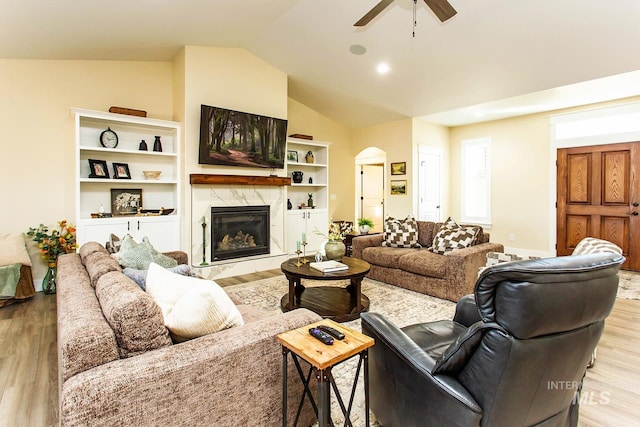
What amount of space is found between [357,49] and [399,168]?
271 cm

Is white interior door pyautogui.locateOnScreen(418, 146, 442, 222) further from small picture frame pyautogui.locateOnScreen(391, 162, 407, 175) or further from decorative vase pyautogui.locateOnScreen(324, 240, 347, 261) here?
decorative vase pyautogui.locateOnScreen(324, 240, 347, 261)

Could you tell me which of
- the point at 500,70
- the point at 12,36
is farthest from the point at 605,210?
the point at 12,36

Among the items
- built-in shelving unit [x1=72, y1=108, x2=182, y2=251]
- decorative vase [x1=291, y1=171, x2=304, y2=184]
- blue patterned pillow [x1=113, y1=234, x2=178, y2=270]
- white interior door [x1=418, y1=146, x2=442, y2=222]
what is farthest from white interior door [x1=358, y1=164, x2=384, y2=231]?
blue patterned pillow [x1=113, y1=234, x2=178, y2=270]

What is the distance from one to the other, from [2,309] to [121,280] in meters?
3.25

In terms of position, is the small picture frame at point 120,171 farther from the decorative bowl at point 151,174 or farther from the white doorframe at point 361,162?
the white doorframe at point 361,162

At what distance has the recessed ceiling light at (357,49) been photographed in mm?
4469

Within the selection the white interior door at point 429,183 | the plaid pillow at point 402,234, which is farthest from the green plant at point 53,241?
the white interior door at point 429,183

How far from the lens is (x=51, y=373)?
2.26 meters

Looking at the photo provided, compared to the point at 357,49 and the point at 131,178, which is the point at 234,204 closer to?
the point at 131,178

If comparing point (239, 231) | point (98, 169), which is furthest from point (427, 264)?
point (98, 169)

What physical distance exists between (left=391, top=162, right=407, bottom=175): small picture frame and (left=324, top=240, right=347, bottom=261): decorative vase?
11.2ft

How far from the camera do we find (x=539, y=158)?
585 cm

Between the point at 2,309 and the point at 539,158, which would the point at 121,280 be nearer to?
the point at 2,309

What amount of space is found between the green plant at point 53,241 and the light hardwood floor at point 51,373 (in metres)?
0.86
